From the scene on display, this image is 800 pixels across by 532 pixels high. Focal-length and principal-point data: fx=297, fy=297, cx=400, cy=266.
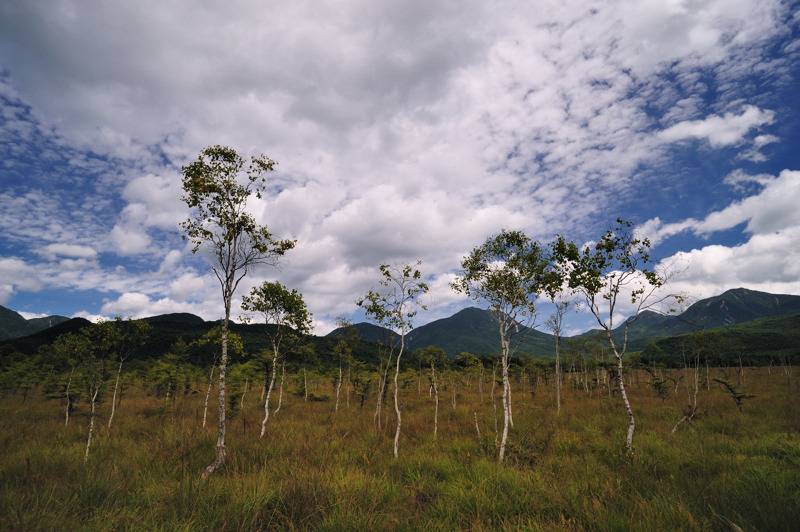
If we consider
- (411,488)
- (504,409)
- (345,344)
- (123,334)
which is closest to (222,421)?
(411,488)

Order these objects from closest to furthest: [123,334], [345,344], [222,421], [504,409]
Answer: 1. [222,421]
2. [504,409]
3. [123,334]
4. [345,344]

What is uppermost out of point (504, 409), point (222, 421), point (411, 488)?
point (504, 409)

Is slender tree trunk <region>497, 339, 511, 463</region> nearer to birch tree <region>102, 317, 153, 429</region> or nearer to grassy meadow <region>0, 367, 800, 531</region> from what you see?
grassy meadow <region>0, 367, 800, 531</region>

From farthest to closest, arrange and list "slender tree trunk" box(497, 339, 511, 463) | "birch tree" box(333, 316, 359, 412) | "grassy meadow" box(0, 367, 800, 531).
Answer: "birch tree" box(333, 316, 359, 412), "slender tree trunk" box(497, 339, 511, 463), "grassy meadow" box(0, 367, 800, 531)

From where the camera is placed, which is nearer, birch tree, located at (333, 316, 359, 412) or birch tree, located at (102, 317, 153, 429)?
birch tree, located at (102, 317, 153, 429)

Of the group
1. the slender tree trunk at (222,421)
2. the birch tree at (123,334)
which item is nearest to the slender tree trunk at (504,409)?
the slender tree trunk at (222,421)

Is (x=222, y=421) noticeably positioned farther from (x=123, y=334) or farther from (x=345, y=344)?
(x=345, y=344)

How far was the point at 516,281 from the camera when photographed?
14562 mm

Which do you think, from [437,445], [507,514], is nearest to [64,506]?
[507,514]

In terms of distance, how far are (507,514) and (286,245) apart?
1097 cm

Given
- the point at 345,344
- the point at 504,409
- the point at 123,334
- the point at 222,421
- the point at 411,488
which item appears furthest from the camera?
the point at 345,344

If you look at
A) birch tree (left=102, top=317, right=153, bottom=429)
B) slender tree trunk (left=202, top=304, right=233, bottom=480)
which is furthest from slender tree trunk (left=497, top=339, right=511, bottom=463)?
birch tree (left=102, top=317, right=153, bottom=429)

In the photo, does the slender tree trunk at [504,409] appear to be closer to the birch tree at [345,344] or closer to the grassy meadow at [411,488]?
the grassy meadow at [411,488]

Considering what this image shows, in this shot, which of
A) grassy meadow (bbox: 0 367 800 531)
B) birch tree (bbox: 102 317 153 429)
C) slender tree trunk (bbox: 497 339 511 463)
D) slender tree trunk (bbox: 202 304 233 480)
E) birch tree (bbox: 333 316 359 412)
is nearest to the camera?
grassy meadow (bbox: 0 367 800 531)
